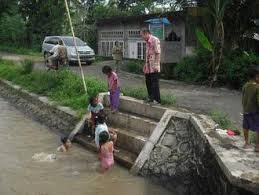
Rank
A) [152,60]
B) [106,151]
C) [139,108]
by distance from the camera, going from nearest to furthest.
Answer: [106,151] → [152,60] → [139,108]

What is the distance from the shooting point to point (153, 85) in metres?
11.3

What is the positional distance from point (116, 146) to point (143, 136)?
84 cm

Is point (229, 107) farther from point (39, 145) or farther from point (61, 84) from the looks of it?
point (61, 84)

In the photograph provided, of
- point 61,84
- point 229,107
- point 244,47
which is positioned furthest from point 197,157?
point 244,47

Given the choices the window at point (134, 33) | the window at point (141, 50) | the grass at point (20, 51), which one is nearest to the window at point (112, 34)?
the window at point (134, 33)

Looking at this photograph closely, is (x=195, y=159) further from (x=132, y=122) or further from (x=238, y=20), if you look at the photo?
(x=238, y=20)

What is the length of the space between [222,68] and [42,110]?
6886 mm

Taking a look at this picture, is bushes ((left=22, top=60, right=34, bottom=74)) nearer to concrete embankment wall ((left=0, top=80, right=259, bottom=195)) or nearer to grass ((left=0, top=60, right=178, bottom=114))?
grass ((left=0, top=60, right=178, bottom=114))

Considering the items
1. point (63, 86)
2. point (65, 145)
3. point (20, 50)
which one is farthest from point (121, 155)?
point (20, 50)

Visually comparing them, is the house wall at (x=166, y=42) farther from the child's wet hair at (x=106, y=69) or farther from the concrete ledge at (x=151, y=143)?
the concrete ledge at (x=151, y=143)

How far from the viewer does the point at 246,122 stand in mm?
8219

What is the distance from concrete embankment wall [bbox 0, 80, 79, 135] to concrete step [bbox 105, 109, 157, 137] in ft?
5.02

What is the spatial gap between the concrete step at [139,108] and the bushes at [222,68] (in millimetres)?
6383

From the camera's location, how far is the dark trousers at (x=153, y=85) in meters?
11.3
